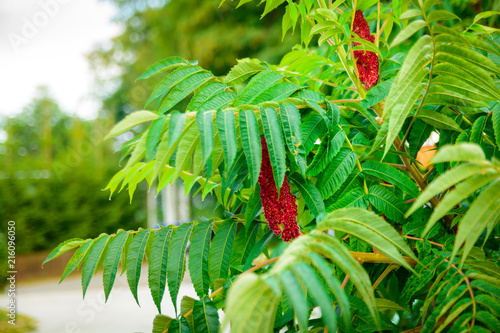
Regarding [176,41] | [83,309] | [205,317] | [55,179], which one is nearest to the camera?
[205,317]

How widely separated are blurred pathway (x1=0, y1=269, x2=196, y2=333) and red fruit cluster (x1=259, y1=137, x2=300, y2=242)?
4.03 meters

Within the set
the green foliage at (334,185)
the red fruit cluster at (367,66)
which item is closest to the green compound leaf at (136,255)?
the green foliage at (334,185)

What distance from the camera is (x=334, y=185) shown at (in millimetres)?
655

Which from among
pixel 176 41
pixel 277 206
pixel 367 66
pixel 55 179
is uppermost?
pixel 176 41

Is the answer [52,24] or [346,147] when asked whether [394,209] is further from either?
[52,24]

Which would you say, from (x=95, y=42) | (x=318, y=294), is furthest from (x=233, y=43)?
(x=318, y=294)

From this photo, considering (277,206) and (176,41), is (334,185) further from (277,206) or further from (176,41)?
(176,41)

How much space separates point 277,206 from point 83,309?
5913 millimetres

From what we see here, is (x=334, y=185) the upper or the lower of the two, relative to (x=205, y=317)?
upper

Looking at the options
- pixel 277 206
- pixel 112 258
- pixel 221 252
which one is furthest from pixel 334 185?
pixel 112 258

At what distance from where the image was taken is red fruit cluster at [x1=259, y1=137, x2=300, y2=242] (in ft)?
2.17

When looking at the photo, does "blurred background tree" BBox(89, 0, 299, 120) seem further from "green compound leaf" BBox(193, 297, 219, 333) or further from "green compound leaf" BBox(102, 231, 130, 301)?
"green compound leaf" BBox(193, 297, 219, 333)

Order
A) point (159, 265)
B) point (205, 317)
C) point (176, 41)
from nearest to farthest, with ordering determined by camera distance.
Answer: point (205, 317), point (159, 265), point (176, 41)

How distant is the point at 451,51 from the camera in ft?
1.92
